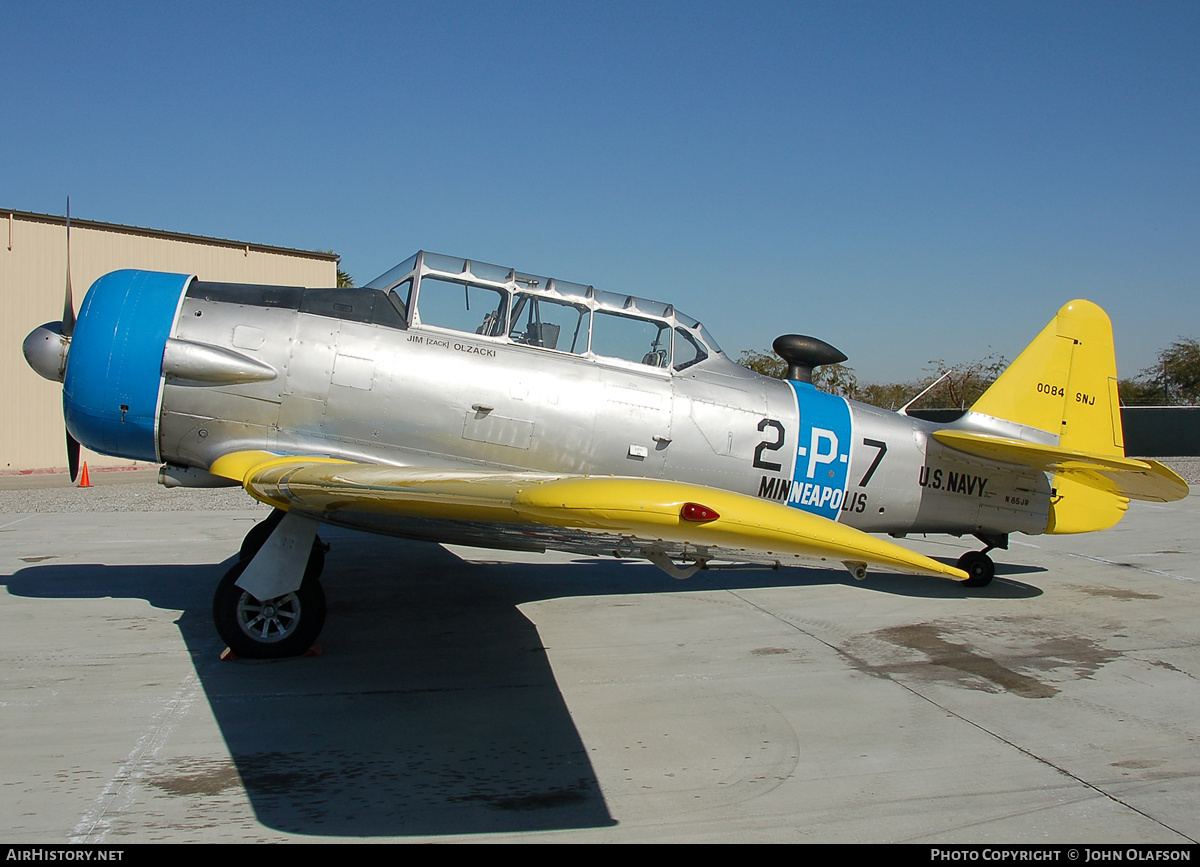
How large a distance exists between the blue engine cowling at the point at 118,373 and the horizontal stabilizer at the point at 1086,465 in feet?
22.1

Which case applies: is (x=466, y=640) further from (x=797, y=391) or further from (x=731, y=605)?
(x=797, y=391)

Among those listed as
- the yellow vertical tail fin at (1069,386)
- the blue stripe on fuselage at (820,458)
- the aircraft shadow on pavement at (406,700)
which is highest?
the yellow vertical tail fin at (1069,386)

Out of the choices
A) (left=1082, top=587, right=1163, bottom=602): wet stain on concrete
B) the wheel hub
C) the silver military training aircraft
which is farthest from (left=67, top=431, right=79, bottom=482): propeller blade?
(left=1082, top=587, right=1163, bottom=602): wet stain on concrete

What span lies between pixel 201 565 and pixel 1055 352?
30.7ft

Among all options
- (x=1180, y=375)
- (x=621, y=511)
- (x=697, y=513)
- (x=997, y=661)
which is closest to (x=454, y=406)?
(x=621, y=511)

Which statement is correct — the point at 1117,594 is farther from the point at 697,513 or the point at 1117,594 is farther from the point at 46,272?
the point at 46,272

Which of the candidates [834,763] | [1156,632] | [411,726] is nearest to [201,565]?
[411,726]

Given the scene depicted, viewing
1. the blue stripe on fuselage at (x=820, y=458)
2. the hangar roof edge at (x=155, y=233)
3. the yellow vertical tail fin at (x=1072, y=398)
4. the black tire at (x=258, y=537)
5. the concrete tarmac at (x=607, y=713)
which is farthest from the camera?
the hangar roof edge at (x=155, y=233)

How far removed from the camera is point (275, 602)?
5.34 meters

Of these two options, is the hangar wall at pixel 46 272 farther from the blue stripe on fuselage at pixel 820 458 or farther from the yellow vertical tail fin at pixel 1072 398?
the yellow vertical tail fin at pixel 1072 398

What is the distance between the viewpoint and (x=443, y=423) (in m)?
5.86

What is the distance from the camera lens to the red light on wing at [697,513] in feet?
9.45

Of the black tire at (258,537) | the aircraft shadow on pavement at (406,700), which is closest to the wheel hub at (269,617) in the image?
the aircraft shadow on pavement at (406,700)

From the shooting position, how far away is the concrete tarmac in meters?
3.36
